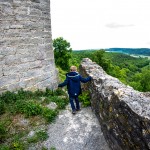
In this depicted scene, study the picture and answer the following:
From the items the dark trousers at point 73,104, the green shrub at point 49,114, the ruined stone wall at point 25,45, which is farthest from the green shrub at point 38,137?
the ruined stone wall at point 25,45

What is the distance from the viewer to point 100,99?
5.61 metres

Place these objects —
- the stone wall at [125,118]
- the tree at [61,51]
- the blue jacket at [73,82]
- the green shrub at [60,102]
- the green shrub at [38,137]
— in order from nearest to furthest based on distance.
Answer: the stone wall at [125,118]
the green shrub at [38,137]
the blue jacket at [73,82]
the green shrub at [60,102]
the tree at [61,51]

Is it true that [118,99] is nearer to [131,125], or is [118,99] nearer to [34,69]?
[131,125]

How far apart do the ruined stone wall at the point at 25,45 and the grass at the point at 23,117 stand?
1.66ft

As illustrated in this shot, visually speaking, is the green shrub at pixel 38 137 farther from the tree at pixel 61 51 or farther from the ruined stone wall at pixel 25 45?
the tree at pixel 61 51

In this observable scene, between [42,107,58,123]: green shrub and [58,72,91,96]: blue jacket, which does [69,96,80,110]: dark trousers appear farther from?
[42,107,58,123]: green shrub

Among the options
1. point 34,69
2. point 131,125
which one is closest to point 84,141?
point 131,125

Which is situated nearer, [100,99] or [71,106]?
[100,99]

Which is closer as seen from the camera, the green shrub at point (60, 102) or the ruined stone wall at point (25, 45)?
the green shrub at point (60, 102)

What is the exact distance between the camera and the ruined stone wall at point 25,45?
738cm

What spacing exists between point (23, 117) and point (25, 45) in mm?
2648

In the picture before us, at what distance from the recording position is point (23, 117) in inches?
251

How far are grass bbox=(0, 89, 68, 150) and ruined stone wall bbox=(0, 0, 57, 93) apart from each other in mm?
505

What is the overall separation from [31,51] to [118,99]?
466 centimetres
